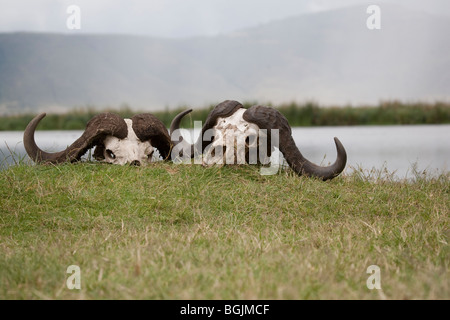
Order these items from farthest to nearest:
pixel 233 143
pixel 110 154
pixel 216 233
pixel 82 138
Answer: pixel 110 154 → pixel 82 138 → pixel 233 143 → pixel 216 233

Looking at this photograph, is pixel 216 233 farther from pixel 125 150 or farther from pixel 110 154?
pixel 110 154

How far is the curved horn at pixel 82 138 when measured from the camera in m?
6.22

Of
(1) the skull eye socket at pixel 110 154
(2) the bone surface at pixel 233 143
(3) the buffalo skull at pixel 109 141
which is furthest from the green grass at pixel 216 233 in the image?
(1) the skull eye socket at pixel 110 154

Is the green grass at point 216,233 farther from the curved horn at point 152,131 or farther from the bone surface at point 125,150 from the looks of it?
the curved horn at point 152,131

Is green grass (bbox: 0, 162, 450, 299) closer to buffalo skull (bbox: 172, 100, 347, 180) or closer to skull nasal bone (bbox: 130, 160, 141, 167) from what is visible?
buffalo skull (bbox: 172, 100, 347, 180)

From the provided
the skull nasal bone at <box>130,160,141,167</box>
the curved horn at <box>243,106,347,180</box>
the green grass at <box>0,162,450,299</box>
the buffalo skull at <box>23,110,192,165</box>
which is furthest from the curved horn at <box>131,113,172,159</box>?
the curved horn at <box>243,106,347,180</box>

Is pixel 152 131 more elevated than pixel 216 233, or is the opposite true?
pixel 152 131

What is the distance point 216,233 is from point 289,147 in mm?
2285

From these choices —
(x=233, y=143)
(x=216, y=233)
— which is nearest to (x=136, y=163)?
(x=233, y=143)

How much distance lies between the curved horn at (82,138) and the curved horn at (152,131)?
0.63 feet

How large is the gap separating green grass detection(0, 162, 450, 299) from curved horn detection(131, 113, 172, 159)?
53 centimetres

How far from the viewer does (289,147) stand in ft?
19.9

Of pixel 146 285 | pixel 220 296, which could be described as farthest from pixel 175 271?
pixel 220 296

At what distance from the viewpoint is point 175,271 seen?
292 centimetres
